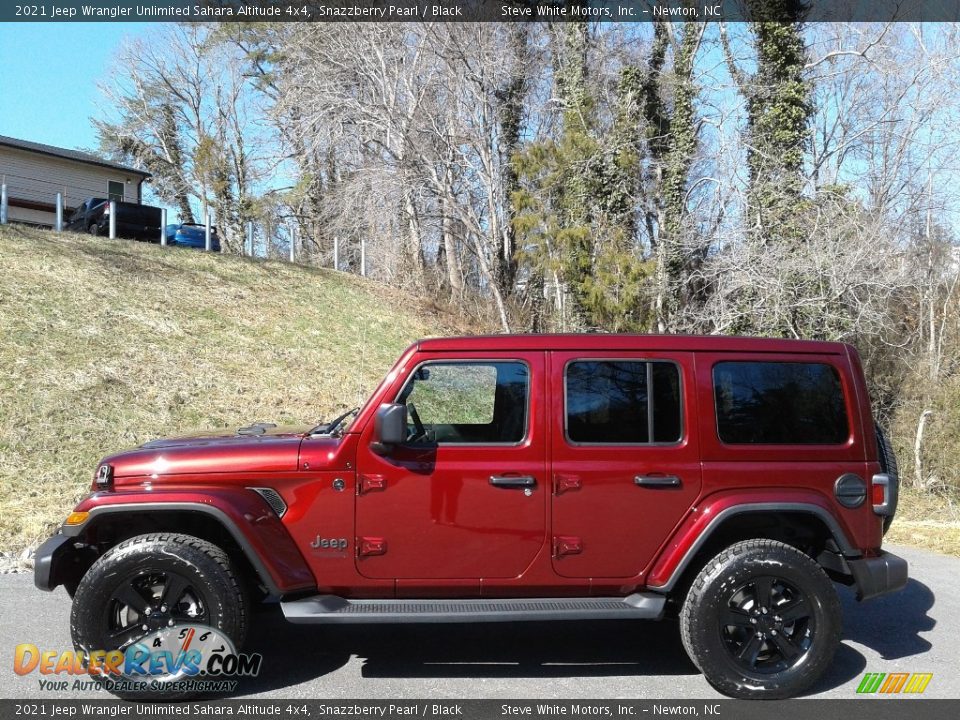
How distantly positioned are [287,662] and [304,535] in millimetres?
938

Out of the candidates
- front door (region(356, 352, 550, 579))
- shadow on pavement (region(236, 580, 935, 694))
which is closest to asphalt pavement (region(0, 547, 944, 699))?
shadow on pavement (region(236, 580, 935, 694))

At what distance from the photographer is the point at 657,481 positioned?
436 cm

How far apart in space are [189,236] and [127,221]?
13.8 ft

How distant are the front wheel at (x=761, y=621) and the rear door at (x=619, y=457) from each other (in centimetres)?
38

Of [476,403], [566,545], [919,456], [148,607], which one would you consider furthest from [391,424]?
[919,456]

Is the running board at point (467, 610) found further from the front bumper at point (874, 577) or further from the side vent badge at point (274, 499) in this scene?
the front bumper at point (874, 577)

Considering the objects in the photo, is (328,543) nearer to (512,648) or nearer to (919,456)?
(512,648)

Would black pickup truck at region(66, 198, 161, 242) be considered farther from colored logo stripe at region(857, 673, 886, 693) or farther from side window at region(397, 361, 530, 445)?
colored logo stripe at region(857, 673, 886, 693)

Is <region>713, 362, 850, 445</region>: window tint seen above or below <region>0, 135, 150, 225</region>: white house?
below

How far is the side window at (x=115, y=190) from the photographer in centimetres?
3578

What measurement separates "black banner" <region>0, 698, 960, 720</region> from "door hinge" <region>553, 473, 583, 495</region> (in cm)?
110

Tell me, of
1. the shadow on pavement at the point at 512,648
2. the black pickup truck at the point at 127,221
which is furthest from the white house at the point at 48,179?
the shadow on pavement at the point at 512,648

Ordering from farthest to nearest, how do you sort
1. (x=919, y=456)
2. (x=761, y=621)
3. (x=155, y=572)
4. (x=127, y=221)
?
(x=127, y=221) < (x=919, y=456) < (x=761, y=621) < (x=155, y=572)

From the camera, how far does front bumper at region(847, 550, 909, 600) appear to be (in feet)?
14.4
